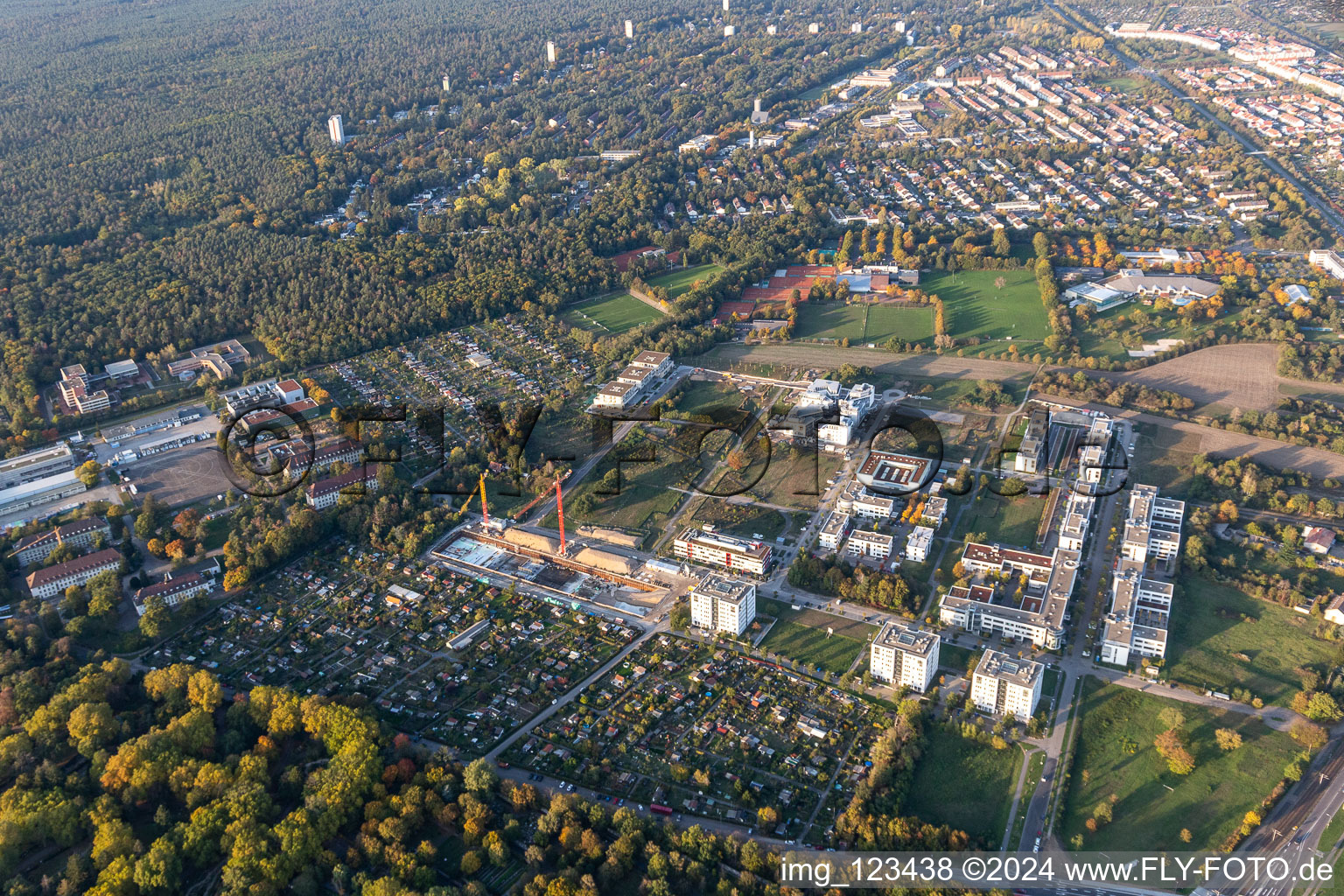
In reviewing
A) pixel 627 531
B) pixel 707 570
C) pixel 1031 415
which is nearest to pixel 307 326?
pixel 627 531

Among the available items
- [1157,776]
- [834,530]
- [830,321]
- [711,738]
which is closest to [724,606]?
[711,738]

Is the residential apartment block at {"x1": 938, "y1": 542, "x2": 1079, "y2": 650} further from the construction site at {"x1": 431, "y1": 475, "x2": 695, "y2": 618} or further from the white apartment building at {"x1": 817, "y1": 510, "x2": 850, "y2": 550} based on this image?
the construction site at {"x1": 431, "y1": 475, "x2": 695, "y2": 618}

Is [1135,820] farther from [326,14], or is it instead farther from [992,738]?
[326,14]

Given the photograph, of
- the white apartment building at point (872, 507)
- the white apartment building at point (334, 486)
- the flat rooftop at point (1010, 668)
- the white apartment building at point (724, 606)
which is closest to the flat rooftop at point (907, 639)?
the flat rooftop at point (1010, 668)

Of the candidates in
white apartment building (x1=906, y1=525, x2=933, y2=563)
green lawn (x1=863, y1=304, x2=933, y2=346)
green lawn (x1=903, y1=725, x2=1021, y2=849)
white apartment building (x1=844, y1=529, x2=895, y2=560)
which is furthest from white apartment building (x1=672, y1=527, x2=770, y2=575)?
green lawn (x1=863, y1=304, x2=933, y2=346)

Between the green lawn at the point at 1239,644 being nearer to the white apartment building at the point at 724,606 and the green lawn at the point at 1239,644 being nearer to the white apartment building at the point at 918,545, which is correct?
the white apartment building at the point at 918,545

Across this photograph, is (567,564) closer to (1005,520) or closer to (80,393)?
(1005,520)

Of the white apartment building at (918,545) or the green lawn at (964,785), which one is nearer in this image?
the green lawn at (964,785)
